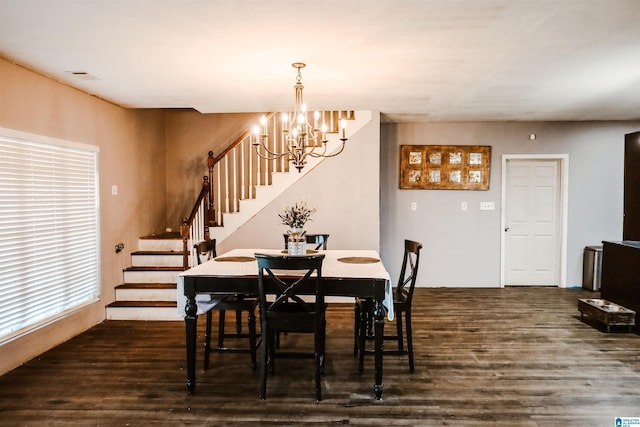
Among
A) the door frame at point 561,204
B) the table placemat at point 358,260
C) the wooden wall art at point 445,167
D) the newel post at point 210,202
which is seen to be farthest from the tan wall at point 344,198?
the door frame at point 561,204

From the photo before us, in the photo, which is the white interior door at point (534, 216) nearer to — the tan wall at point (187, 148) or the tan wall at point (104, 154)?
the tan wall at point (187, 148)

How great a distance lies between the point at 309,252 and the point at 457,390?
5.20 ft

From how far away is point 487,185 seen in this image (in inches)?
249

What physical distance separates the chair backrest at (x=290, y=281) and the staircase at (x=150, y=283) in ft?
7.11

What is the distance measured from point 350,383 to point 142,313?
107 inches

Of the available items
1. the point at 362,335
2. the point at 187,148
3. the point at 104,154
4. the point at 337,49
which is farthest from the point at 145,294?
the point at 337,49

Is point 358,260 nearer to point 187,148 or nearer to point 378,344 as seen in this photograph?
point 378,344

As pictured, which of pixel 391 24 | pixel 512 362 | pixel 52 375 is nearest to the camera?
pixel 391 24

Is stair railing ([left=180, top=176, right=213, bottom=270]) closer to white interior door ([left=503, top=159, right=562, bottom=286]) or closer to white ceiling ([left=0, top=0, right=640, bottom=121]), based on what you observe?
white ceiling ([left=0, top=0, right=640, bottom=121])

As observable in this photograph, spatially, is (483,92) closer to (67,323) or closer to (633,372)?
(633,372)

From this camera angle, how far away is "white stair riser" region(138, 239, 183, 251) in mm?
5512

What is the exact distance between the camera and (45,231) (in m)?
3.84

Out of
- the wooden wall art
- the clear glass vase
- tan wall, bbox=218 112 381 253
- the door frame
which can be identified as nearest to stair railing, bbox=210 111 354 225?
tan wall, bbox=218 112 381 253

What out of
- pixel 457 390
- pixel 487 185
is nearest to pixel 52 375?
pixel 457 390
